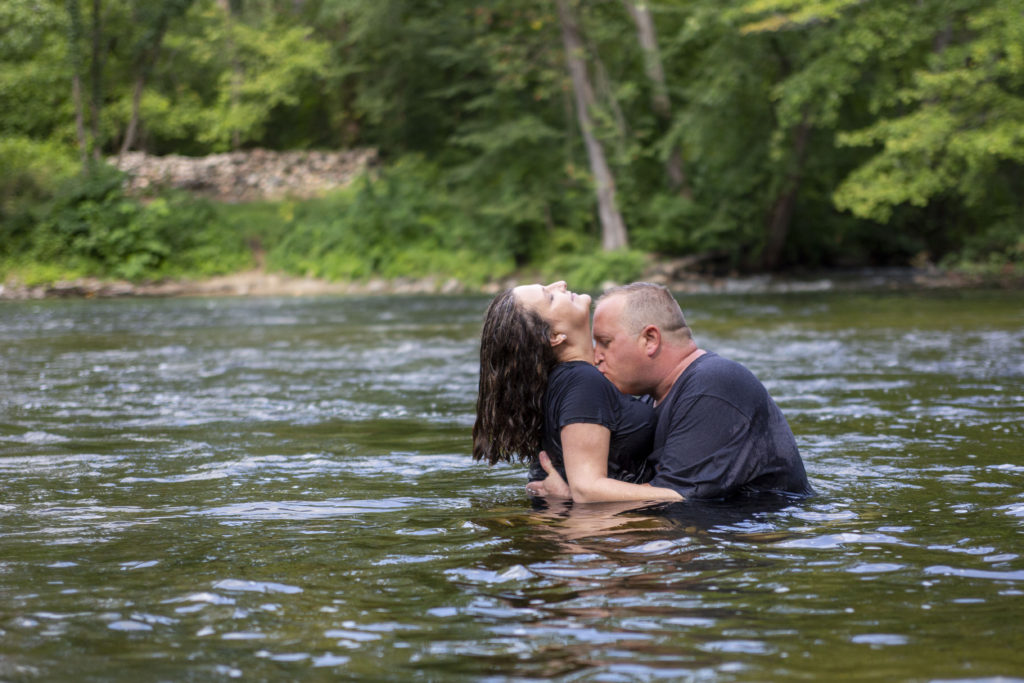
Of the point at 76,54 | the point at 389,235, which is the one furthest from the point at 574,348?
the point at 76,54

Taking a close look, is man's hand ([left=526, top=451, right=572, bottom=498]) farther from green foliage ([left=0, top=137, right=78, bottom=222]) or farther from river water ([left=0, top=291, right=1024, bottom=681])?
green foliage ([left=0, top=137, right=78, bottom=222])

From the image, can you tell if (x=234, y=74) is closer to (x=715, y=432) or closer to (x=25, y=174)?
(x=25, y=174)

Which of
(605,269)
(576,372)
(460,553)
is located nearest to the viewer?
(460,553)

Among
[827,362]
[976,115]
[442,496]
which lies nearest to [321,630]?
[442,496]

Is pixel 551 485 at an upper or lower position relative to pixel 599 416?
lower

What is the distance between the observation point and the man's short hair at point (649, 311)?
508 centimetres

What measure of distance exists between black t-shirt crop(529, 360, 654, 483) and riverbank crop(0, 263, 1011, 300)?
875 inches

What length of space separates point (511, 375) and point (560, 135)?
28574 mm

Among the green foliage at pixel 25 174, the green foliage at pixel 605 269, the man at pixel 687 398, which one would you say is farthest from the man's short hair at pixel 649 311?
the green foliage at pixel 25 174

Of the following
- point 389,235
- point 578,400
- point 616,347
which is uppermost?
point 389,235

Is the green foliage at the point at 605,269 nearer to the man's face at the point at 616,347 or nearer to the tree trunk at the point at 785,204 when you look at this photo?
the tree trunk at the point at 785,204

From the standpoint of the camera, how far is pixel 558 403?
16.8 ft

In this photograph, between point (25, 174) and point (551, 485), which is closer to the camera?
point (551, 485)

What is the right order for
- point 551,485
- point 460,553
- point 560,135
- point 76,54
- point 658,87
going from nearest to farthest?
point 460,553 → point 551,485 → point 560,135 → point 658,87 → point 76,54
